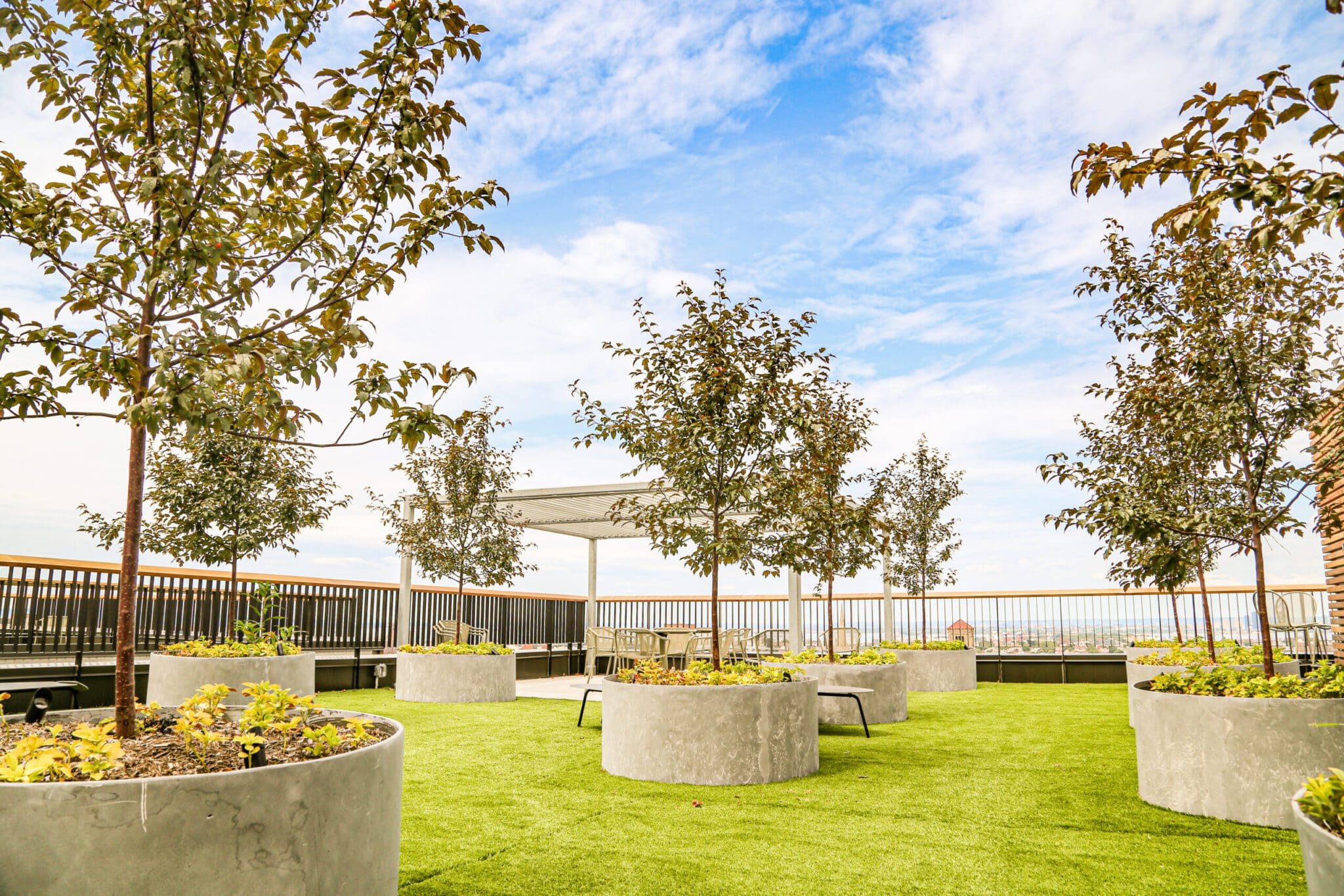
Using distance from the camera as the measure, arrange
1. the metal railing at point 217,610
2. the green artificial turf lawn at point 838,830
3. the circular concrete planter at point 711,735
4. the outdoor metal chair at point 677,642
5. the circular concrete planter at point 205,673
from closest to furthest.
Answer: the green artificial turf lawn at point 838,830
the circular concrete planter at point 711,735
the circular concrete planter at point 205,673
the metal railing at point 217,610
the outdoor metal chair at point 677,642

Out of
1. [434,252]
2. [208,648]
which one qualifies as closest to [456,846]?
[434,252]

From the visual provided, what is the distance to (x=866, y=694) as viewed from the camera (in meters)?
8.36

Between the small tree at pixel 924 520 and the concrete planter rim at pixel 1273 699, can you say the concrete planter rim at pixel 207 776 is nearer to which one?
the concrete planter rim at pixel 1273 699

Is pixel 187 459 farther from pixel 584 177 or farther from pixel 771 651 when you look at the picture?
pixel 771 651

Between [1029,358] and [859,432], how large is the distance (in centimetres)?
242

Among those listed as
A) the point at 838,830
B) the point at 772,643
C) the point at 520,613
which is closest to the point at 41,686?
the point at 838,830

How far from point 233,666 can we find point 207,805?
19.9 feet

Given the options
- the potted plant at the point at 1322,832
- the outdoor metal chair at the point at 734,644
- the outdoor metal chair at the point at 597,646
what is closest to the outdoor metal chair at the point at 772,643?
the outdoor metal chair at the point at 734,644

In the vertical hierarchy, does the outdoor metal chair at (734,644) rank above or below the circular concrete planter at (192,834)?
below

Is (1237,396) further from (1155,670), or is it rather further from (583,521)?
(583,521)

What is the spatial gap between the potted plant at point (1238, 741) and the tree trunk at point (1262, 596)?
0.17 meters

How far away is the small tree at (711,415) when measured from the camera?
6816 mm

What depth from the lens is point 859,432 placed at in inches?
401

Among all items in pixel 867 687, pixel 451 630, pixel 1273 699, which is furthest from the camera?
pixel 451 630
